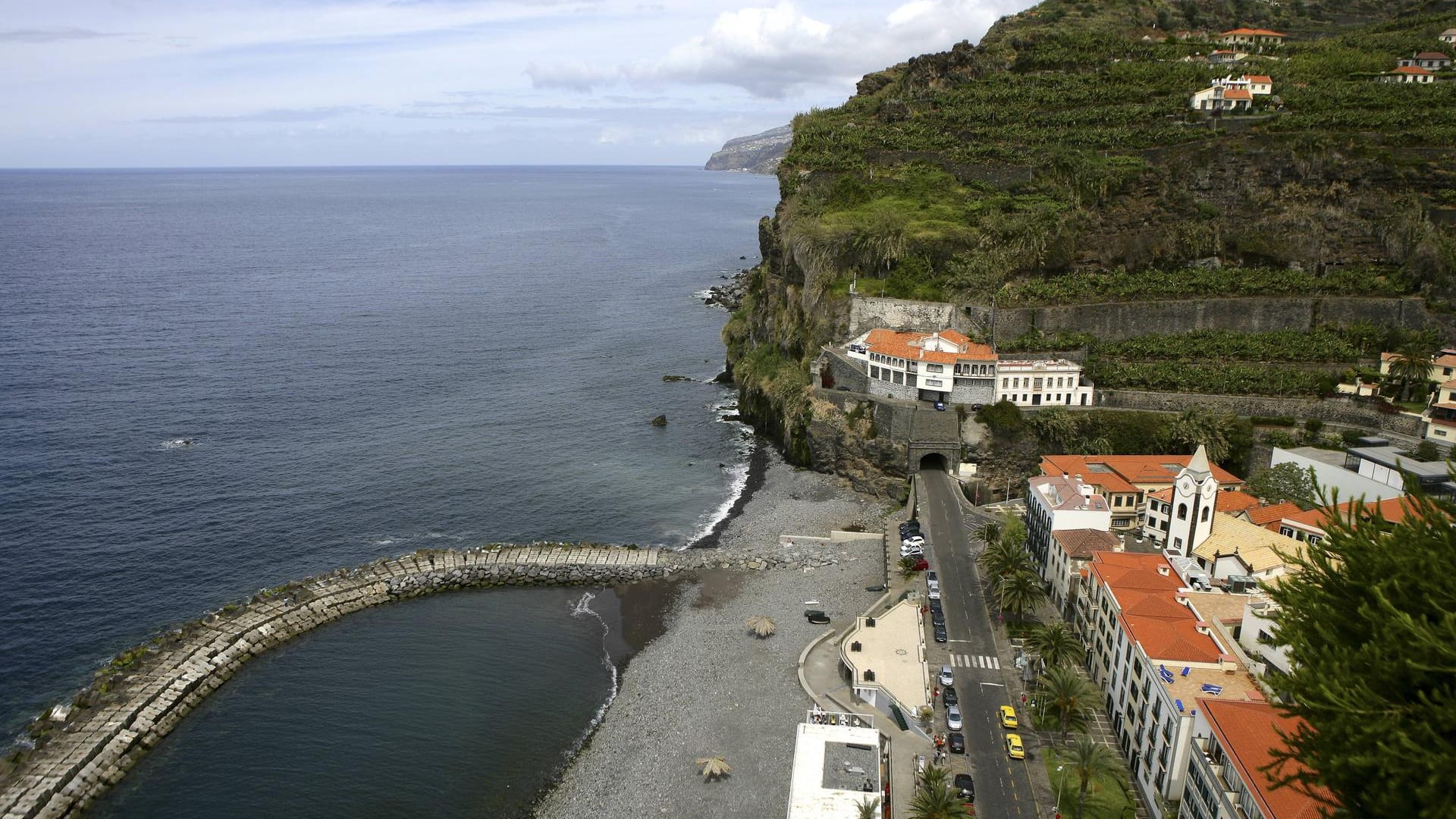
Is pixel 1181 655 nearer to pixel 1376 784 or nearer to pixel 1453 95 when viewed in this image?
pixel 1376 784

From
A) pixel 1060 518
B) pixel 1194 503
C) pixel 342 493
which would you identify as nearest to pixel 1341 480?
pixel 1194 503

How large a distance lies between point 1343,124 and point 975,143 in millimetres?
31323

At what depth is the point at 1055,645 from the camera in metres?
38.8

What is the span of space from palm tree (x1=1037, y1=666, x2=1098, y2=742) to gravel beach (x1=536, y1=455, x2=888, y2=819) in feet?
34.3

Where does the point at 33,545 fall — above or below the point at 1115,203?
below

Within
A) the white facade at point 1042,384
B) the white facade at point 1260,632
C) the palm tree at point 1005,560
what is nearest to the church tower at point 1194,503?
the palm tree at point 1005,560

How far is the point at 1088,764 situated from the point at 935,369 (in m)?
36.2

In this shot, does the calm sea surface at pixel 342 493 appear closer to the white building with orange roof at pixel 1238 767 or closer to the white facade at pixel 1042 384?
the white facade at pixel 1042 384

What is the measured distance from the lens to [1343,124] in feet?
254

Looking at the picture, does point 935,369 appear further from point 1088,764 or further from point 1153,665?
point 1088,764

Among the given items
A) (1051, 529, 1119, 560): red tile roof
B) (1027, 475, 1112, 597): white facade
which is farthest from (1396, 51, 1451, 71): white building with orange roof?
(1051, 529, 1119, 560): red tile roof

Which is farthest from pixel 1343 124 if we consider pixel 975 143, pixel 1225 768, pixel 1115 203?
pixel 1225 768

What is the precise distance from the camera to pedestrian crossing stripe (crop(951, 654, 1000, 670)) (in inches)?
1657

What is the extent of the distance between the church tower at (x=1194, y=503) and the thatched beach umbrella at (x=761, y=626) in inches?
860
